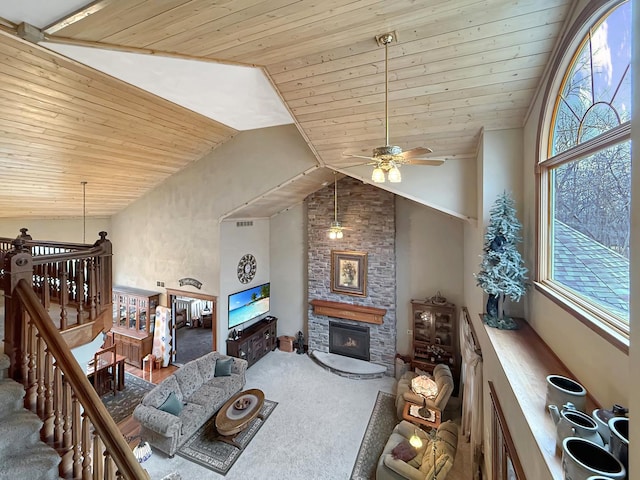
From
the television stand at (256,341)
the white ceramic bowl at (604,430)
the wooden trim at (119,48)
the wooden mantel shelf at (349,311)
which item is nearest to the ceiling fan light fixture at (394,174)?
the white ceramic bowl at (604,430)

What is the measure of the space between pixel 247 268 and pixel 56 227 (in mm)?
5188

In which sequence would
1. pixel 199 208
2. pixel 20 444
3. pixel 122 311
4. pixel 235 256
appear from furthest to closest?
pixel 122 311
pixel 235 256
pixel 199 208
pixel 20 444

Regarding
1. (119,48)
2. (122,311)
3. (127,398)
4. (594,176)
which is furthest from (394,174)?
A: (122,311)

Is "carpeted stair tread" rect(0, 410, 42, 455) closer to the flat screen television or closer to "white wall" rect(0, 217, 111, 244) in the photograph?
the flat screen television

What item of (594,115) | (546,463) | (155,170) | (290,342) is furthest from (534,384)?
(155,170)

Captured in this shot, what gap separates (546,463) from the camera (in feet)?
4.88

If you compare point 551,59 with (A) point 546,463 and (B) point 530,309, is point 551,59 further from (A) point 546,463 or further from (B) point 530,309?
(A) point 546,463

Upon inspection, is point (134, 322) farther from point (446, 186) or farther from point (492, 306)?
point (492, 306)

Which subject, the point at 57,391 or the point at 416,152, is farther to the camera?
the point at 416,152

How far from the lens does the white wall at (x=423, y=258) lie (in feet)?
22.9

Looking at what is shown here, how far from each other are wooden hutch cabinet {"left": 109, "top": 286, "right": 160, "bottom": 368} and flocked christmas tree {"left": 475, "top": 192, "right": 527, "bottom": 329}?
8.13m

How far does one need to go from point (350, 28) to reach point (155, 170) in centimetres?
619

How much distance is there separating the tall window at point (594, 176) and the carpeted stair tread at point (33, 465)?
3621 millimetres

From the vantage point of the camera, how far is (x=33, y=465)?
187 centimetres
